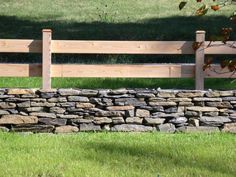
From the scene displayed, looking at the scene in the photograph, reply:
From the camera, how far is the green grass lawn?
1448 centimetres

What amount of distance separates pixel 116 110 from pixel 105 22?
40.8 ft

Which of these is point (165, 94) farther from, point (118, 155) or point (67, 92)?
point (118, 155)

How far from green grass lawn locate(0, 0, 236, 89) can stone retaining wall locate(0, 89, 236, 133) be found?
9.40 ft

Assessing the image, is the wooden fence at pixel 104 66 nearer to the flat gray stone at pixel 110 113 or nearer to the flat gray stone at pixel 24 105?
the flat gray stone at pixel 24 105

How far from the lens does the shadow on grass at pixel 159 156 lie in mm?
5961

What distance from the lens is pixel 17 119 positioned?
7973 millimetres

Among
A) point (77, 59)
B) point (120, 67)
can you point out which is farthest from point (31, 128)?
point (77, 59)

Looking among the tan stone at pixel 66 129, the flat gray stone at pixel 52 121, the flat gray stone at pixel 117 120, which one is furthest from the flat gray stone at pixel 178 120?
the flat gray stone at pixel 52 121

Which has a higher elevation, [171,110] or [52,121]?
[171,110]

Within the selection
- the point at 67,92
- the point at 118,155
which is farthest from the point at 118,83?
the point at 118,155

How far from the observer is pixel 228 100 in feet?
26.6

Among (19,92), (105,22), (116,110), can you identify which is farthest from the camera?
(105,22)

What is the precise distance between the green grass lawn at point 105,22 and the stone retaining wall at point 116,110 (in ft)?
9.40

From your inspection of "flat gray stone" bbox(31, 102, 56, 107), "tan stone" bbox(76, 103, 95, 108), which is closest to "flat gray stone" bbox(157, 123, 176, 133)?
"tan stone" bbox(76, 103, 95, 108)
